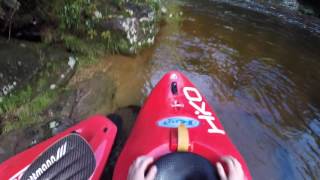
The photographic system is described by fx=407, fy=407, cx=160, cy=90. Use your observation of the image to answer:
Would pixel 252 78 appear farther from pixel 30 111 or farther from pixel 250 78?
pixel 30 111

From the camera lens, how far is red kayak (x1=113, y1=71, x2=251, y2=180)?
2225 millimetres

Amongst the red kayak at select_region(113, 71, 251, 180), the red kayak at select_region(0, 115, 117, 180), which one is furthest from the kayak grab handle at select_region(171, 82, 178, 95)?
the red kayak at select_region(0, 115, 117, 180)

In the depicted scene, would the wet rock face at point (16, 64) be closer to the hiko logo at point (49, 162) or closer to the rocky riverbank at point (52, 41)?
the rocky riverbank at point (52, 41)

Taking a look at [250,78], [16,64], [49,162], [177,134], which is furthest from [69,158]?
[250,78]

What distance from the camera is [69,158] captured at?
7.96 feet

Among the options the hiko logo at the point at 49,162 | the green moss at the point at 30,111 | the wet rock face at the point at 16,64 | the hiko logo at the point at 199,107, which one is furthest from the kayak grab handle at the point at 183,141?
the wet rock face at the point at 16,64

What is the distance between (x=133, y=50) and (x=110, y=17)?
0.43 meters

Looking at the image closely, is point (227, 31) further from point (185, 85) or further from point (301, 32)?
point (185, 85)

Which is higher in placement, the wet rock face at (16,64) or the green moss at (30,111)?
the wet rock face at (16,64)

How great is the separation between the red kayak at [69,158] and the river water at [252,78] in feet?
2.65

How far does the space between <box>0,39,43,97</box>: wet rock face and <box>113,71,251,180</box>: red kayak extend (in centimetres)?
111

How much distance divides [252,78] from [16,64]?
246cm

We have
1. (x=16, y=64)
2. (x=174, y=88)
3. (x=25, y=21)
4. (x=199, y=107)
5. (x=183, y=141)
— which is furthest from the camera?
(x=25, y=21)

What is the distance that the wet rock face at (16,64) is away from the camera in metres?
3.27
